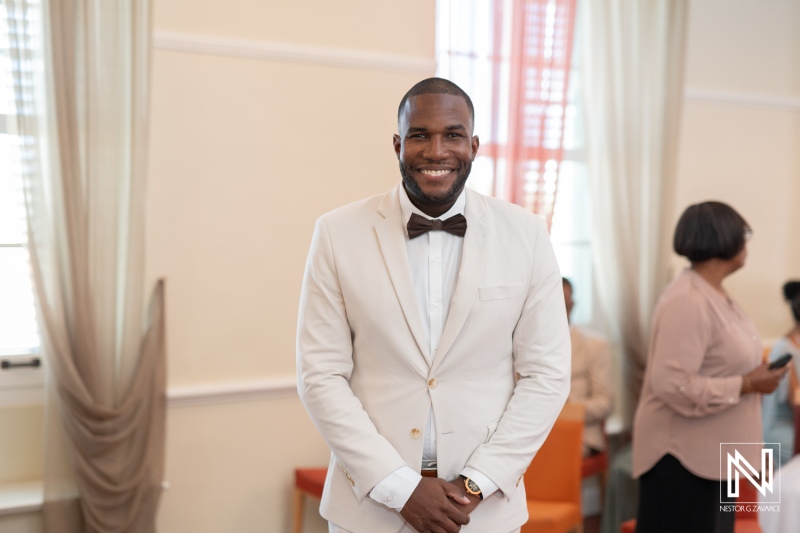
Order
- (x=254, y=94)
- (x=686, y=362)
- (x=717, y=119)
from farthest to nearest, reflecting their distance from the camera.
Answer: (x=717, y=119) → (x=254, y=94) → (x=686, y=362)

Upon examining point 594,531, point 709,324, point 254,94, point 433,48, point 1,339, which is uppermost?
point 433,48

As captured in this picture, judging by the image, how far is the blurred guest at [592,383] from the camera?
415cm

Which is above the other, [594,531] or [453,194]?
[453,194]

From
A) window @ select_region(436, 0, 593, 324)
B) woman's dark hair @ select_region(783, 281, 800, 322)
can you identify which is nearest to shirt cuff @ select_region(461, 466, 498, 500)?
window @ select_region(436, 0, 593, 324)

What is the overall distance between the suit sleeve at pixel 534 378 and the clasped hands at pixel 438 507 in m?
0.08

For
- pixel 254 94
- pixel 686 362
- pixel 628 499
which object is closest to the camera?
pixel 686 362

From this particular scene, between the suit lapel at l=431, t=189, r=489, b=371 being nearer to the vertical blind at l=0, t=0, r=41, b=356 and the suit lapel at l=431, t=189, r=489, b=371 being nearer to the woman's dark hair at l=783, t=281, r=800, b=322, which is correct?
the vertical blind at l=0, t=0, r=41, b=356

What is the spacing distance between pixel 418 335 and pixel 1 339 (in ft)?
7.46

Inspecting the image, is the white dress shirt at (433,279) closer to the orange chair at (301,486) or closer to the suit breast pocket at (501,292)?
the suit breast pocket at (501,292)

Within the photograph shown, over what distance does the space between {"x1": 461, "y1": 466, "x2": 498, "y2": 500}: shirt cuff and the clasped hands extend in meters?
0.03

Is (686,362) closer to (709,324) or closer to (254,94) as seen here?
(709,324)

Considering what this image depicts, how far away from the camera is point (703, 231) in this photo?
285 centimetres

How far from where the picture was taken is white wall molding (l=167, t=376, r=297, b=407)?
136 inches

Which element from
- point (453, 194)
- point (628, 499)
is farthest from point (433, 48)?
point (628, 499)
